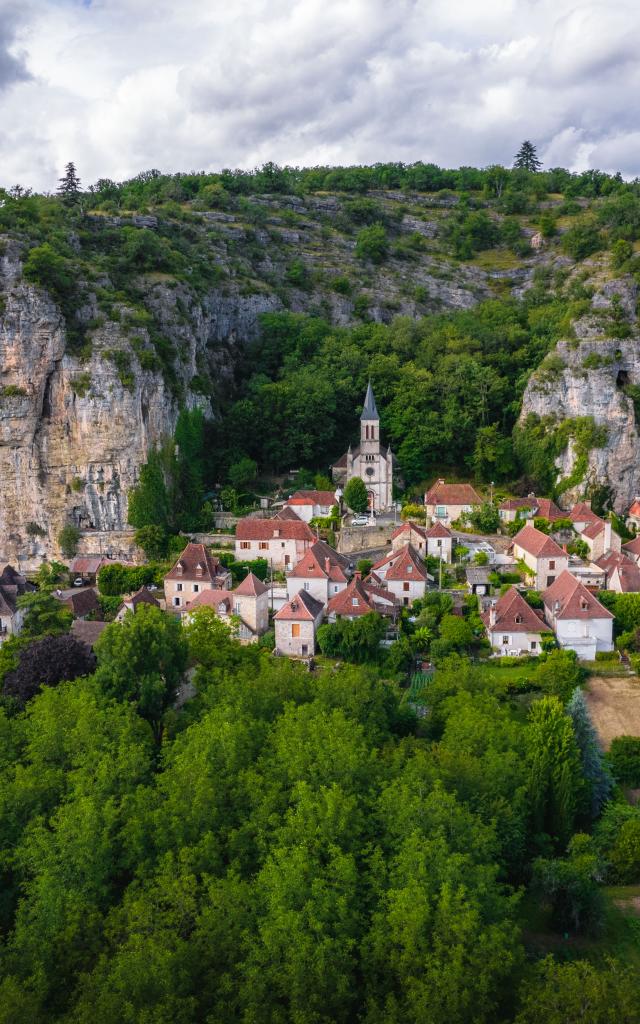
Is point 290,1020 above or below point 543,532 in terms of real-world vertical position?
→ below

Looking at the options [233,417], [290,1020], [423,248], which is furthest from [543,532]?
[423,248]

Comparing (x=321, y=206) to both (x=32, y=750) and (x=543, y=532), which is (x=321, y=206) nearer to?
(x=543, y=532)

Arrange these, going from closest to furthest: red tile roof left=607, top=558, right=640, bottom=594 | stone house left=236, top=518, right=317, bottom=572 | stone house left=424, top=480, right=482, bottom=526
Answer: red tile roof left=607, top=558, right=640, bottom=594
stone house left=236, top=518, right=317, bottom=572
stone house left=424, top=480, right=482, bottom=526

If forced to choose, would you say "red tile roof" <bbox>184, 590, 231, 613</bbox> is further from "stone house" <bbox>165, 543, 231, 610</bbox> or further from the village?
"stone house" <bbox>165, 543, 231, 610</bbox>

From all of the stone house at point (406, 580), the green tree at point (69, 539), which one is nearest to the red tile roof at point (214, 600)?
the stone house at point (406, 580)

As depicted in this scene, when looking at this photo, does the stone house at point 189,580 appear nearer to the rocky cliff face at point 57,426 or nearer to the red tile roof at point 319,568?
the red tile roof at point 319,568

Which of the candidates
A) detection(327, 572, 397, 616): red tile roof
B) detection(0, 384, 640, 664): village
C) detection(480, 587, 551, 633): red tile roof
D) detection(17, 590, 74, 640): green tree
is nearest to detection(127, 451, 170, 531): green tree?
detection(0, 384, 640, 664): village
